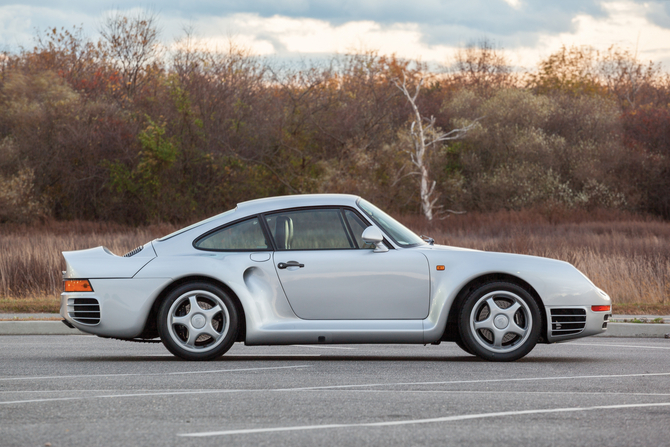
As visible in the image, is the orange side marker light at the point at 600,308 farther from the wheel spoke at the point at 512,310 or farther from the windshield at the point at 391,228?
the windshield at the point at 391,228

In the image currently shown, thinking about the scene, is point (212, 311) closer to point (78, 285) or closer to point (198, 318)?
point (198, 318)

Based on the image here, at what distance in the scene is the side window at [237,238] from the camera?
7.99 metres

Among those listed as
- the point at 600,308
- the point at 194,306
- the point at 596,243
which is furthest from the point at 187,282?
the point at 596,243

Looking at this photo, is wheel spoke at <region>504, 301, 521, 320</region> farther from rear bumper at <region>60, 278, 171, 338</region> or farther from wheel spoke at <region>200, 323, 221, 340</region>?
rear bumper at <region>60, 278, 171, 338</region>

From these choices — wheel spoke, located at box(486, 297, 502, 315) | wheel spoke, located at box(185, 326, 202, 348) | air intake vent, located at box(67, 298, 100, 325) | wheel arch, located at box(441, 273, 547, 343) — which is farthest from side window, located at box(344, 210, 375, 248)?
air intake vent, located at box(67, 298, 100, 325)

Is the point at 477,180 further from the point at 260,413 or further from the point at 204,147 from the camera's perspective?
the point at 260,413

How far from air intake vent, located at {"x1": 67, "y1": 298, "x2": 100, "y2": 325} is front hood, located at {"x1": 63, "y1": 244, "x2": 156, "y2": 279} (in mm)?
217

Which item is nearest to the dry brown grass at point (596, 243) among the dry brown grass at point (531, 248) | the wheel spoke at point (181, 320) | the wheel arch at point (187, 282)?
the dry brown grass at point (531, 248)

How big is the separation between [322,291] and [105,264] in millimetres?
2003

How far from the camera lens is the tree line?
4456 centimetres

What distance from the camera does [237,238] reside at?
8.02 m

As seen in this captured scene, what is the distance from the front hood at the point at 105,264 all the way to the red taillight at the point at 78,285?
4 cm

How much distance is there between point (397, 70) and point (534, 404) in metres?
A: 49.1

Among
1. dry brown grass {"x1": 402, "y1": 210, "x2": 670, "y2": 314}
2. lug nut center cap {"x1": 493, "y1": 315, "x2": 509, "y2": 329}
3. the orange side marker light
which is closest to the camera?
lug nut center cap {"x1": 493, "y1": 315, "x2": 509, "y2": 329}
